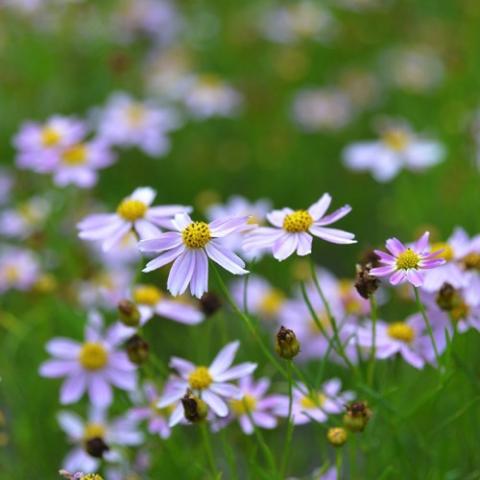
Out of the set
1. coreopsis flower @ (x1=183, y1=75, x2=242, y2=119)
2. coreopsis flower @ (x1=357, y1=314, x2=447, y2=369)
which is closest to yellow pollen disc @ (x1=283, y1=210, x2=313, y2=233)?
coreopsis flower @ (x1=357, y1=314, x2=447, y2=369)

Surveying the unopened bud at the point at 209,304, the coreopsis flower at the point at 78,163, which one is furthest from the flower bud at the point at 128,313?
the coreopsis flower at the point at 78,163

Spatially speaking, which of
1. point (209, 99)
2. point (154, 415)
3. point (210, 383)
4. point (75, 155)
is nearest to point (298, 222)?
point (210, 383)

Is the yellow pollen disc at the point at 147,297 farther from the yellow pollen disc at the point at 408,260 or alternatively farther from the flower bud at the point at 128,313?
the yellow pollen disc at the point at 408,260

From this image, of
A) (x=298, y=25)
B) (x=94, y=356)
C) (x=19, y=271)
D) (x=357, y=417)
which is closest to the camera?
(x=357, y=417)

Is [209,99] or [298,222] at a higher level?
[298,222]

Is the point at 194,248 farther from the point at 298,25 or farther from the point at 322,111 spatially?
the point at 298,25

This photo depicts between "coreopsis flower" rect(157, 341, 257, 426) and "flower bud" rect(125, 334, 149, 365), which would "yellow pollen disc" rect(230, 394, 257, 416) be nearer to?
"coreopsis flower" rect(157, 341, 257, 426)
